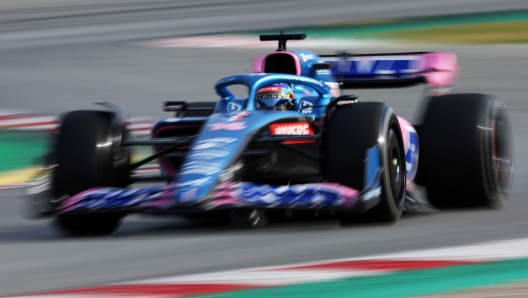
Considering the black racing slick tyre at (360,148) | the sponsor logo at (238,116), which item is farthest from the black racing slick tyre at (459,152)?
the sponsor logo at (238,116)

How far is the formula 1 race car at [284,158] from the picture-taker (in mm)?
5926

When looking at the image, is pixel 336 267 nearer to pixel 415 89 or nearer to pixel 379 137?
pixel 379 137

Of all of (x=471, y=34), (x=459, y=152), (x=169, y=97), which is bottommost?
(x=169, y=97)

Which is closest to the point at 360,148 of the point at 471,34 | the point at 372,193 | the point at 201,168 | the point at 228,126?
the point at 372,193

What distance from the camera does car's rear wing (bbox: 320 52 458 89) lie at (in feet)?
28.1

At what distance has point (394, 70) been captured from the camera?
8695mm

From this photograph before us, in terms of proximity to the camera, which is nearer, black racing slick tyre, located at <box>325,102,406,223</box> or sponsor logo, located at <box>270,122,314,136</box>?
black racing slick tyre, located at <box>325,102,406,223</box>

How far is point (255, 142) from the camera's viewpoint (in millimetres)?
6305

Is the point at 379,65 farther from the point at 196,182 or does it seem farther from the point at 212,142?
the point at 196,182

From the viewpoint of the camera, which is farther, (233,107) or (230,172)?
(233,107)

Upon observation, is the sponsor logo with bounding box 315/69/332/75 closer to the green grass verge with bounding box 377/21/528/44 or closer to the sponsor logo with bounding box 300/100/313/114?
the sponsor logo with bounding box 300/100/313/114

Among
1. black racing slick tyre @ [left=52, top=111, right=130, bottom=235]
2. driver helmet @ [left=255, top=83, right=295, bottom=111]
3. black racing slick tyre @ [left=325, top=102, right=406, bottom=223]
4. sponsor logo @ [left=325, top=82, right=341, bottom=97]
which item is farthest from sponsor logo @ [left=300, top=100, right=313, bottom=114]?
black racing slick tyre @ [left=52, top=111, right=130, bottom=235]

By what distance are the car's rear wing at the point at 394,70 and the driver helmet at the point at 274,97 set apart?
1.45m

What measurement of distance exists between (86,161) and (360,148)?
5.84 ft
